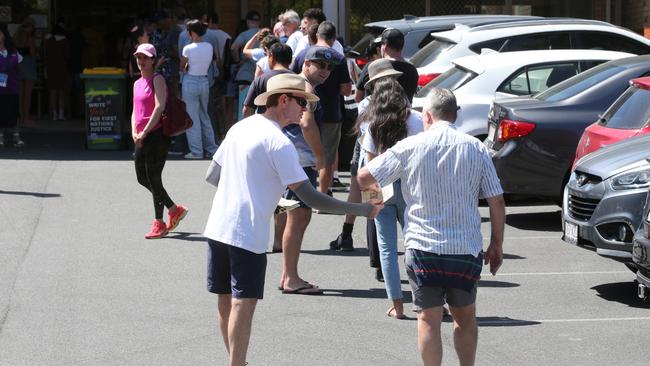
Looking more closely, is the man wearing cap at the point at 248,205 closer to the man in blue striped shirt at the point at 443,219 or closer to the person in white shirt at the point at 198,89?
the man in blue striped shirt at the point at 443,219

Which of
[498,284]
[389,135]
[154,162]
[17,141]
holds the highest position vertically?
[389,135]

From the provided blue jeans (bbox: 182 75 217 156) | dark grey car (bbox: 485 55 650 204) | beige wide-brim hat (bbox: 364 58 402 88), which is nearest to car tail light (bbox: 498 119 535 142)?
dark grey car (bbox: 485 55 650 204)

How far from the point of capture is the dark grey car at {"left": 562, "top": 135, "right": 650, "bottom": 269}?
8.95m

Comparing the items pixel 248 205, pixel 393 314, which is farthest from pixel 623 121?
pixel 248 205

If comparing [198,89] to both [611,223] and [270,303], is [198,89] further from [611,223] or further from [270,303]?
[611,223]

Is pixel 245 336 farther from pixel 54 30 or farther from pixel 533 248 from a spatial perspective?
pixel 54 30

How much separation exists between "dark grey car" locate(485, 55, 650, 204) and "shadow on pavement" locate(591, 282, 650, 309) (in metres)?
2.37

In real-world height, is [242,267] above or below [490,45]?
below

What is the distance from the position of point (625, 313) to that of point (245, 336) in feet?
11.3

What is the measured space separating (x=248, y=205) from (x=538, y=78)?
7.78 metres

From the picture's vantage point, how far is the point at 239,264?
6.23 meters

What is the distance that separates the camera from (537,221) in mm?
12906

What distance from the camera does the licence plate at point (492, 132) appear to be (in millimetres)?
12148

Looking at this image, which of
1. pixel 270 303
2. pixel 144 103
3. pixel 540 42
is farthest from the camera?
pixel 540 42
